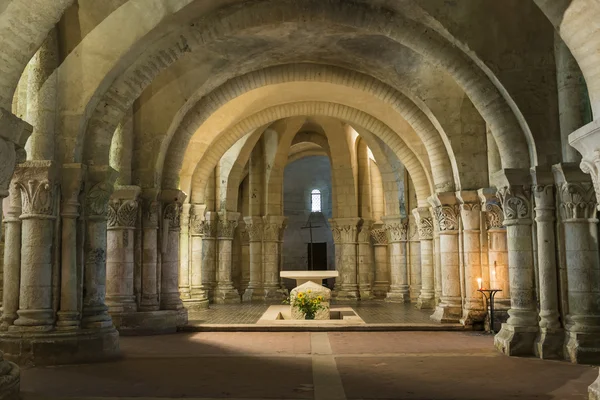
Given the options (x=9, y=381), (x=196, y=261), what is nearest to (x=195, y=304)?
(x=196, y=261)

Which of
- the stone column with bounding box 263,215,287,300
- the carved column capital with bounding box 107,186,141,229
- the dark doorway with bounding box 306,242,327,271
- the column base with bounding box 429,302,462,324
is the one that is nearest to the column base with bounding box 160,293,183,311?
the carved column capital with bounding box 107,186,141,229

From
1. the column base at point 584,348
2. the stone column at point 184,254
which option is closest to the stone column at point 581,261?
the column base at point 584,348

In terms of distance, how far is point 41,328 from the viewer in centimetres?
751

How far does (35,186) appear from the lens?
755 cm

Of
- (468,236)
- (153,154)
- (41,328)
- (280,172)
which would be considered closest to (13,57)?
(41,328)

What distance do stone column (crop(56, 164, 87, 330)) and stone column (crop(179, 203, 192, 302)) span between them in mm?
6757

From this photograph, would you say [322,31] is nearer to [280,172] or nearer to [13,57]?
[13,57]

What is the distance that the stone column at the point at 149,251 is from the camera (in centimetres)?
1137

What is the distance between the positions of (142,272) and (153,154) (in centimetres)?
225

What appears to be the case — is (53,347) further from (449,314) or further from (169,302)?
(449,314)

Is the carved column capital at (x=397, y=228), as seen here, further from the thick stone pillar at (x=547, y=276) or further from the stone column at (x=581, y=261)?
the stone column at (x=581, y=261)

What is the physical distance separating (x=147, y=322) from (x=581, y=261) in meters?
7.44

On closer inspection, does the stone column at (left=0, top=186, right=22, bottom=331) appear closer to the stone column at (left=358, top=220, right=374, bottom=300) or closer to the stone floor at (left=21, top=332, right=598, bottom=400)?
the stone floor at (left=21, top=332, right=598, bottom=400)

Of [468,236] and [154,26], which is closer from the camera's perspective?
[154,26]
